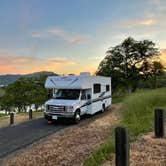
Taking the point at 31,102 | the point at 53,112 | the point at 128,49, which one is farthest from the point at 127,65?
the point at 53,112

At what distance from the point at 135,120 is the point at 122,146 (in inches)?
275

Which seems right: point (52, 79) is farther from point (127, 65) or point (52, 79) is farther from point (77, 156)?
point (127, 65)

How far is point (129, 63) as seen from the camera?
171 feet

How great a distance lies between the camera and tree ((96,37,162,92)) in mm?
51438

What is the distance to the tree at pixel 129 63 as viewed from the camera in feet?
169

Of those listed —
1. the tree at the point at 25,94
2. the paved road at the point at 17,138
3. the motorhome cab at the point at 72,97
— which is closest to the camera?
the paved road at the point at 17,138

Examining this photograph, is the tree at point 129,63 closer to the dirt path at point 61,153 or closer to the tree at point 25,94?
the tree at point 25,94

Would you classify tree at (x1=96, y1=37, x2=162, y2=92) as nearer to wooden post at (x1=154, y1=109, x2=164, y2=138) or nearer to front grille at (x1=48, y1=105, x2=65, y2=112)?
front grille at (x1=48, y1=105, x2=65, y2=112)

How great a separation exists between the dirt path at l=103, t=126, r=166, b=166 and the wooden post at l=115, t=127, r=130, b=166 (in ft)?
3.30

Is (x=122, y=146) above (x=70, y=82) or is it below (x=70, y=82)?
below

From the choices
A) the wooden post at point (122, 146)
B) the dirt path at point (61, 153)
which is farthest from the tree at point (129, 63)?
the wooden post at point (122, 146)

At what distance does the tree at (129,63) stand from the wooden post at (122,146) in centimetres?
4503

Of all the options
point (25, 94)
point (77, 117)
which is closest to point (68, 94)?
point (77, 117)

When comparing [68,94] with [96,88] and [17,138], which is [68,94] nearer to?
[96,88]
